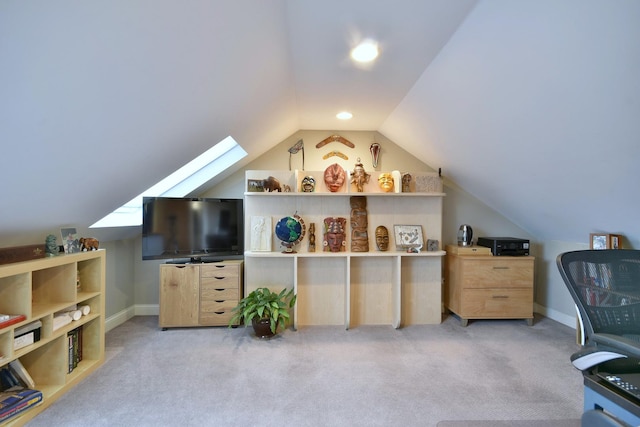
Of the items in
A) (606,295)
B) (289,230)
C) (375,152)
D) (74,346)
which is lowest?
(74,346)

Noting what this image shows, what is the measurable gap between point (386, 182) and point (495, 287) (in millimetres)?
1685

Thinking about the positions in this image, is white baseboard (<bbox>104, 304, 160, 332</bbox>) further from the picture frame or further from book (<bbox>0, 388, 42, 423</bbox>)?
the picture frame

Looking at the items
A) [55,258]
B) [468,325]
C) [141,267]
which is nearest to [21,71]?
[55,258]

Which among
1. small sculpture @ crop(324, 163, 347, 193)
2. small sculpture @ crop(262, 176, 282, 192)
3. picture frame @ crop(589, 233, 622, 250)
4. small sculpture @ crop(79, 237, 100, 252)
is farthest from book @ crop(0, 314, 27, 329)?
picture frame @ crop(589, 233, 622, 250)

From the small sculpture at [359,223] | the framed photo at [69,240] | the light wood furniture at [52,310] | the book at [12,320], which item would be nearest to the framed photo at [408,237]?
the small sculpture at [359,223]

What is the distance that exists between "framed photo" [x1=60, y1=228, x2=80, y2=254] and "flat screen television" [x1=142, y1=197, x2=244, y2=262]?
82 centimetres

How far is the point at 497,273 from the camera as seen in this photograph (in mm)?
3564

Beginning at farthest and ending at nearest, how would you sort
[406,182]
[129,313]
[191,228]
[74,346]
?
1. [129,313]
2. [406,182]
3. [191,228]
4. [74,346]

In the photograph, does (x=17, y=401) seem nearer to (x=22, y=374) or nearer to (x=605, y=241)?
(x=22, y=374)

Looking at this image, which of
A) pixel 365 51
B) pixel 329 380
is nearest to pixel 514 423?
pixel 329 380

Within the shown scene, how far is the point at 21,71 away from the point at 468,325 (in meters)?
4.10

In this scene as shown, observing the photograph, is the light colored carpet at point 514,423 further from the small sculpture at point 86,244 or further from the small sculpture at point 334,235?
the small sculpture at point 86,244

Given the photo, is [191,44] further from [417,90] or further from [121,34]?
[417,90]

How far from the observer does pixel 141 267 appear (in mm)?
4008
